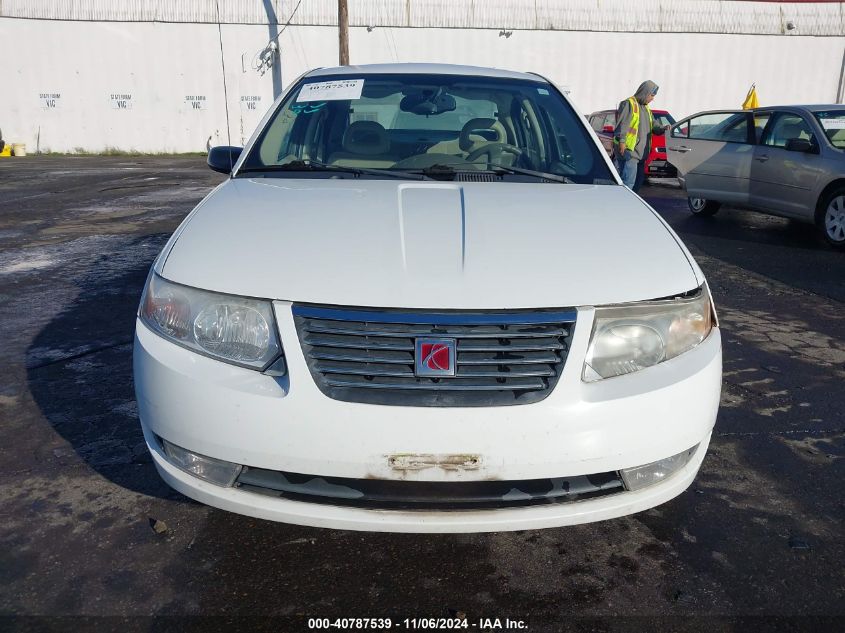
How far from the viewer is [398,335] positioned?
192 cm

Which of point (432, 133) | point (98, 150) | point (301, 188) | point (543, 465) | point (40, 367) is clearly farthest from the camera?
point (98, 150)

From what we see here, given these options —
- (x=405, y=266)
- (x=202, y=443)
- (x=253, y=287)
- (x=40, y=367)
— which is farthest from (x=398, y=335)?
(x=40, y=367)

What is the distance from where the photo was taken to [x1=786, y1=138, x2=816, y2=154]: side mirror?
7.79 m

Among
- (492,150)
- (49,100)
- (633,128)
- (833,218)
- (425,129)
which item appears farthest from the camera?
(49,100)

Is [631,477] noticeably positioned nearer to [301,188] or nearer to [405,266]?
[405,266]

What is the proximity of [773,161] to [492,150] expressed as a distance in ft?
20.4

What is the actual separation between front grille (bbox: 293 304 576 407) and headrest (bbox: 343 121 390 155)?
1.56 metres

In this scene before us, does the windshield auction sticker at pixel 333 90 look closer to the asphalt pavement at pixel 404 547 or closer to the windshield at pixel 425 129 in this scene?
the windshield at pixel 425 129

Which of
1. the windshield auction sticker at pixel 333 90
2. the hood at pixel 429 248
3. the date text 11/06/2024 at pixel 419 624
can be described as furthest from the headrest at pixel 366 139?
the date text 11/06/2024 at pixel 419 624

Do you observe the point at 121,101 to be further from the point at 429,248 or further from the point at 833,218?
the point at 429,248

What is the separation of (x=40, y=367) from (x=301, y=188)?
218 cm

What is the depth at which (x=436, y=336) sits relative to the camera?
1.92 meters

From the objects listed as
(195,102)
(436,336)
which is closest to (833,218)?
(436,336)

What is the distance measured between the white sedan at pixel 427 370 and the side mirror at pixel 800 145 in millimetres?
6564
